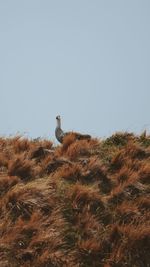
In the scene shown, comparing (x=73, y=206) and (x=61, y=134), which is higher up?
(x=61, y=134)

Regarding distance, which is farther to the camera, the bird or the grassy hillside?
the bird

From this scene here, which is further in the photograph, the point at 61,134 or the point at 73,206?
the point at 61,134

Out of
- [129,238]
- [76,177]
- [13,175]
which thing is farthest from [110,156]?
[129,238]

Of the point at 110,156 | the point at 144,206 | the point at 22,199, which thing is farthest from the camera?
the point at 110,156

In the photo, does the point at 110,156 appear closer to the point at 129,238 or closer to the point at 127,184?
the point at 127,184

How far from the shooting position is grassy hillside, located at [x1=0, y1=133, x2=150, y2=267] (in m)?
9.02

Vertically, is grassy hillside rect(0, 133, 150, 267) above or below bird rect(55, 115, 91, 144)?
below

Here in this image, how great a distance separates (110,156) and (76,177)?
2.15 meters

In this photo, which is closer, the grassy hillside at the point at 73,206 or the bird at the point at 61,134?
the grassy hillside at the point at 73,206

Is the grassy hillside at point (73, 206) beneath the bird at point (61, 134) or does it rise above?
beneath

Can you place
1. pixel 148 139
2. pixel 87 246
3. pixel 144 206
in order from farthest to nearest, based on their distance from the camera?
pixel 148 139, pixel 144 206, pixel 87 246

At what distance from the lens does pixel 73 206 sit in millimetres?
10602

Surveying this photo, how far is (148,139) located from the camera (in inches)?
650

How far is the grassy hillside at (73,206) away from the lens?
9016mm
